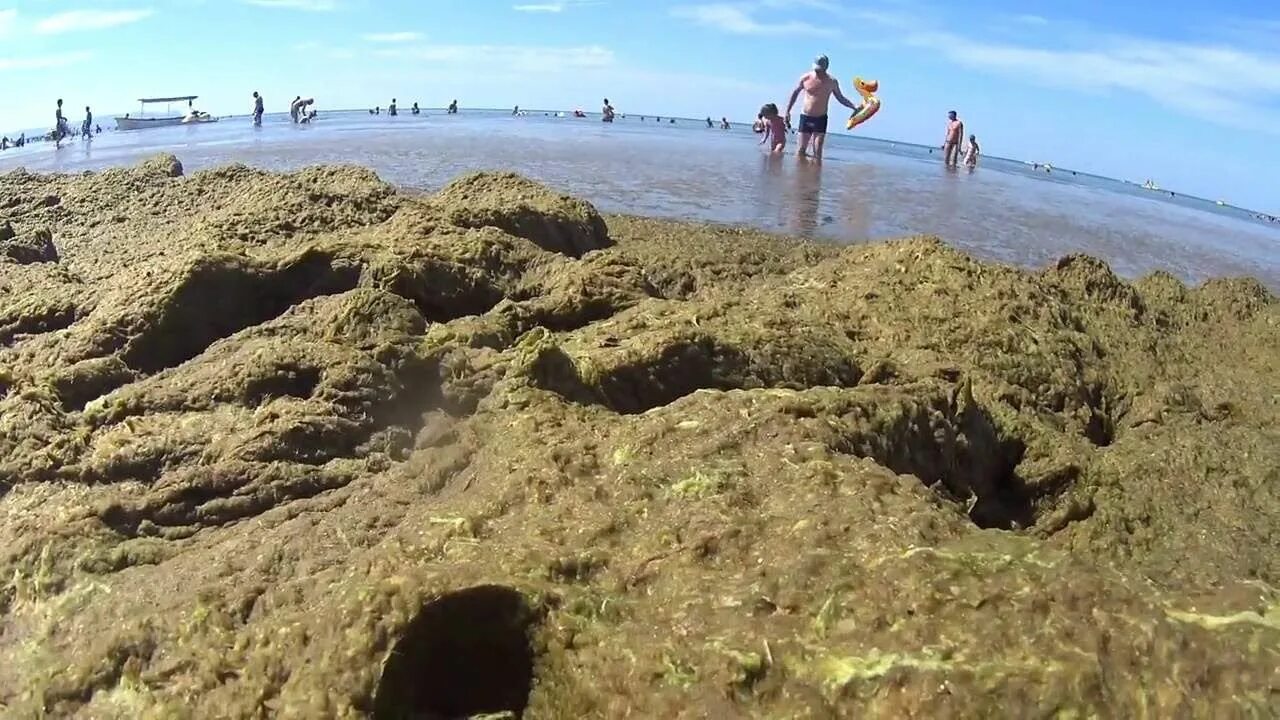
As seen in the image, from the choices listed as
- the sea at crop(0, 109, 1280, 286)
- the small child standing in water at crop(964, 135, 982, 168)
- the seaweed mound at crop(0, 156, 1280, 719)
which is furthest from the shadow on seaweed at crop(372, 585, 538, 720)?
the small child standing in water at crop(964, 135, 982, 168)

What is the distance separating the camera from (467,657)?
2123 millimetres

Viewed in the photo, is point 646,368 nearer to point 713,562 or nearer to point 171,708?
point 713,562

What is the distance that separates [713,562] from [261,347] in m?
2.10

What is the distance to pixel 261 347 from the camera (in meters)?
3.38

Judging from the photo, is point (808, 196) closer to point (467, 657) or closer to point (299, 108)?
point (467, 657)

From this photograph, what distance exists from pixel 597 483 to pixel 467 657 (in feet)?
2.18

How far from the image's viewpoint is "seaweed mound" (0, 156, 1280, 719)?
1.90 m

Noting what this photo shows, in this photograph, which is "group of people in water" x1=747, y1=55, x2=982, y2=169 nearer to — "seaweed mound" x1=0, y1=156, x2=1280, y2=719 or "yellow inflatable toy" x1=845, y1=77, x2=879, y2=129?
"yellow inflatable toy" x1=845, y1=77, x2=879, y2=129

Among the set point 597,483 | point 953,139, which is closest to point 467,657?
point 597,483

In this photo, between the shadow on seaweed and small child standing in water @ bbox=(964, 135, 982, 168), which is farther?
small child standing in water @ bbox=(964, 135, 982, 168)

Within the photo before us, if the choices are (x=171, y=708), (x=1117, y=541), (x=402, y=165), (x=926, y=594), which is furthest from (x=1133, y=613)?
(x=402, y=165)

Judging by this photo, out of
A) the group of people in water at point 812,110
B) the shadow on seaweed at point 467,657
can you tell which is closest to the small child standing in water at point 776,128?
the group of people in water at point 812,110

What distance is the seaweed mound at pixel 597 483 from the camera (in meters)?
1.90

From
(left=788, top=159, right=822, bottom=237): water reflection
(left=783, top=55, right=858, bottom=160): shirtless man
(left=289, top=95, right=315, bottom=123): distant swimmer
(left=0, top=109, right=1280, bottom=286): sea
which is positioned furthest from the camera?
(left=289, top=95, right=315, bottom=123): distant swimmer
